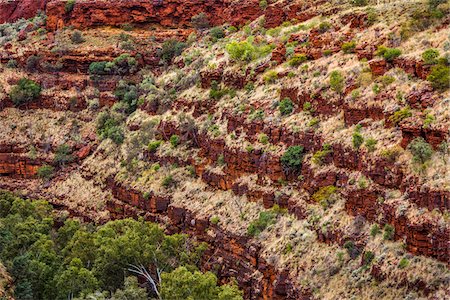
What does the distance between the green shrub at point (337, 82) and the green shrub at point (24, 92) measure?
46.6 m

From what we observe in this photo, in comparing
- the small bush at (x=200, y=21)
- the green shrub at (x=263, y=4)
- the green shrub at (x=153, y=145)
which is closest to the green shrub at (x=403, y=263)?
the green shrub at (x=153, y=145)

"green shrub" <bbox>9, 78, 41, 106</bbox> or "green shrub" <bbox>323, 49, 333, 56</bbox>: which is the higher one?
"green shrub" <bbox>323, 49, 333, 56</bbox>

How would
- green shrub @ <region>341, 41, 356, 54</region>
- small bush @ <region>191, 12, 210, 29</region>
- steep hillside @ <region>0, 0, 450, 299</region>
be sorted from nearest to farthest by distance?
steep hillside @ <region>0, 0, 450, 299</region> → green shrub @ <region>341, 41, 356, 54</region> → small bush @ <region>191, 12, 210, 29</region>

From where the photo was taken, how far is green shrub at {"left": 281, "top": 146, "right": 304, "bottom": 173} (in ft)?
237

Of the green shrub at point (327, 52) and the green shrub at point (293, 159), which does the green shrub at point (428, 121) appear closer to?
the green shrub at point (293, 159)

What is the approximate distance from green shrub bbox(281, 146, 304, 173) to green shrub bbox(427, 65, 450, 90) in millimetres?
12717

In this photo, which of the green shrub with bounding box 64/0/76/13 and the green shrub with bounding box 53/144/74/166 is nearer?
the green shrub with bounding box 53/144/74/166

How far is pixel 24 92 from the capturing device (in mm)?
109375

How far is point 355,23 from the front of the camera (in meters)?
79.6

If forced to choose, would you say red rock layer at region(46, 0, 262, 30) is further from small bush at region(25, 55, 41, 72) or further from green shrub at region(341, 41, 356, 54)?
green shrub at region(341, 41, 356, 54)

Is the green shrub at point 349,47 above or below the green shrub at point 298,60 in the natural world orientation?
above

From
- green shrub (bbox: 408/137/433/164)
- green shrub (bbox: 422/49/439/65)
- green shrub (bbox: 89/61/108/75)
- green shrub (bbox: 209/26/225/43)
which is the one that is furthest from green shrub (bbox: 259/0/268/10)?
green shrub (bbox: 408/137/433/164)

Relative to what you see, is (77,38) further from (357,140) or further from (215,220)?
(357,140)

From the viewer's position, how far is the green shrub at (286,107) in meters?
77.0
